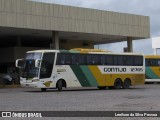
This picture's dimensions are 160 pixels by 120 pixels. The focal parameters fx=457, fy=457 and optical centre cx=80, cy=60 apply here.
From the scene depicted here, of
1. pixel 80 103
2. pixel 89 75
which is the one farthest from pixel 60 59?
pixel 80 103

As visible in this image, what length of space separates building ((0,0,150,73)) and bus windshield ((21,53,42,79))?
8174mm

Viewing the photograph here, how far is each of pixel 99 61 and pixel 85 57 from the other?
1.48 meters

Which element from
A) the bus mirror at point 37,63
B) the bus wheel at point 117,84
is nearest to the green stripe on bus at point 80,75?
the bus mirror at point 37,63

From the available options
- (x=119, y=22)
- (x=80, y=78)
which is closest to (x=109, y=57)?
(x=80, y=78)

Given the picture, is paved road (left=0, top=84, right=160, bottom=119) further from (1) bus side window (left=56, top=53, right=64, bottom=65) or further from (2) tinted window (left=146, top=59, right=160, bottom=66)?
(2) tinted window (left=146, top=59, right=160, bottom=66)

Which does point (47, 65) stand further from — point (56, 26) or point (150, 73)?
point (150, 73)

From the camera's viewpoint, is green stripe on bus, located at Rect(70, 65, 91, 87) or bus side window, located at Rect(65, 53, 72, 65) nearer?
bus side window, located at Rect(65, 53, 72, 65)

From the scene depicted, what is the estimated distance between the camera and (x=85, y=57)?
33812 millimetres

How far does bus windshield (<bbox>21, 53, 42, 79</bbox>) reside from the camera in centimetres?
3121

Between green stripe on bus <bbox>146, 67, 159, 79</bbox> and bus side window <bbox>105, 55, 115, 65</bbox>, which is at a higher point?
bus side window <bbox>105, 55, 115, 65</bbox>

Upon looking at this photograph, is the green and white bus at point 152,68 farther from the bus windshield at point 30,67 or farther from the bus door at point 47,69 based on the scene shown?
the bus windshield at point 30,67

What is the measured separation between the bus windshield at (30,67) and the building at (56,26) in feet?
26.8

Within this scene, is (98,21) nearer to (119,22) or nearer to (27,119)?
(119,22)

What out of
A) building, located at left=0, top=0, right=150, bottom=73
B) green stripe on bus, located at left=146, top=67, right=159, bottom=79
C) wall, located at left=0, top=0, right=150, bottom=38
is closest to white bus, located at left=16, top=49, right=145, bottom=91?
wall, located at left=0, top=0, right=150, bottom=38
